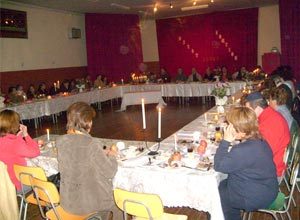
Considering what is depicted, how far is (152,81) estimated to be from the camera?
40.3ft

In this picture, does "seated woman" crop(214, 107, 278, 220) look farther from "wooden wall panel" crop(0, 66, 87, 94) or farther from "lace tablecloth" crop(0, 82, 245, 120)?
"wooden wall panel" crop(0, 66, 87, 94)

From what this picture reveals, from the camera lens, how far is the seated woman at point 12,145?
10.4 feet

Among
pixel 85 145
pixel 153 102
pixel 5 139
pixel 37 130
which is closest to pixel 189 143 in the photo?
pixel 85 145

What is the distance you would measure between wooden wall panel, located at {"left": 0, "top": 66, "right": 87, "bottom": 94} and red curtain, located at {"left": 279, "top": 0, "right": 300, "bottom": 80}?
7836mm

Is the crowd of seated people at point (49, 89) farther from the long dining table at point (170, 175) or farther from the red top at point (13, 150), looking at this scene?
the long dining table at point (170, 175)

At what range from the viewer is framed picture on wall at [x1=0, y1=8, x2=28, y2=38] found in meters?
9.54

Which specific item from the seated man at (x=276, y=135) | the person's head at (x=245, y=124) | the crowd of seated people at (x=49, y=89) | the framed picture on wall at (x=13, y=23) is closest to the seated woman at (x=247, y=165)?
the person's head at (x=245, y=124)

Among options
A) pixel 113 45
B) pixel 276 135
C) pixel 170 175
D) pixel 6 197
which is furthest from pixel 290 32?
pixel 6 197

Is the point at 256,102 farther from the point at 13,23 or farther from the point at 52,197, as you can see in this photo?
the point at 13,23

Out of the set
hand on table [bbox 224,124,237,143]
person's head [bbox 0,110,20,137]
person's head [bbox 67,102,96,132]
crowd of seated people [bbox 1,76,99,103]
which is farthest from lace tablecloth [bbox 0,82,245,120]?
Answer: hand on table [bbox 224,124,237,143]

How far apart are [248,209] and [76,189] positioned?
1380 mm

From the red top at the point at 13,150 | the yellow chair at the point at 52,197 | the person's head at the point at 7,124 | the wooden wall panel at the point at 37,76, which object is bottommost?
the yellow chair at the point at 52,197

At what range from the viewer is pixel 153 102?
11.0 m

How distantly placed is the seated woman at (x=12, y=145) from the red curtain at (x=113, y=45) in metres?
10.4
